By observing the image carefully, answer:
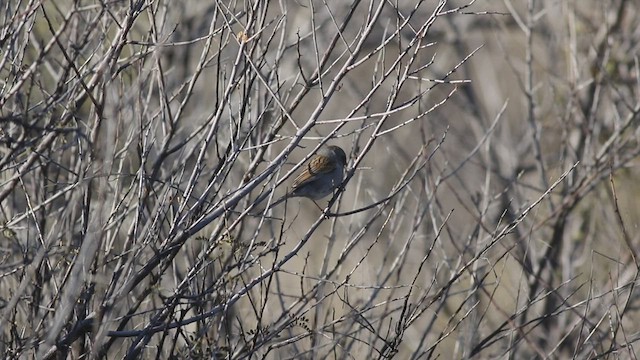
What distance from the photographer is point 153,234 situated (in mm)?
3986

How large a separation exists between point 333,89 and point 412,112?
8.21m

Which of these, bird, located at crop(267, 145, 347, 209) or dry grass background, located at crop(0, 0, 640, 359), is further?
bird, located at crop(267, 145, 347, 209)

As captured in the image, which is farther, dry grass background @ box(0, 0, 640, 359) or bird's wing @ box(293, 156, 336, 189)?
bird's wing @ box(293, 156, 336, 189)

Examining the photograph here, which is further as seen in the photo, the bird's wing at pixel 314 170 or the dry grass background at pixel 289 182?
the bird's wing at pixel 314 170

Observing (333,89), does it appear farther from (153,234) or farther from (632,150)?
(632,150)

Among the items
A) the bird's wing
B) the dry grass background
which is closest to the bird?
the bird's wing

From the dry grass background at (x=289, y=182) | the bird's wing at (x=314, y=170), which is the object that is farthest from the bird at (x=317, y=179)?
the dry grass background at (x=289, y=182)

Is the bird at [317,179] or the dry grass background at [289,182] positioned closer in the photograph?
the dry grass background at [289,182]

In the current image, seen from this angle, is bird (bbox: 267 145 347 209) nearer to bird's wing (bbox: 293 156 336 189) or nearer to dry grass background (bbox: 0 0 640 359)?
bird's wing (bbox: 293 156 336 189)

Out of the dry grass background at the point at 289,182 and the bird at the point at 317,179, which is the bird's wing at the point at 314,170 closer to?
the bird at the point at 317,179

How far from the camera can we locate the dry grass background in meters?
4.05

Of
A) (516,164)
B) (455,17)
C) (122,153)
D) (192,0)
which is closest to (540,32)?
(455,17)

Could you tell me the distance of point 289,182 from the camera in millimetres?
9406

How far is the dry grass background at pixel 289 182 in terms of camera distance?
4047mm
